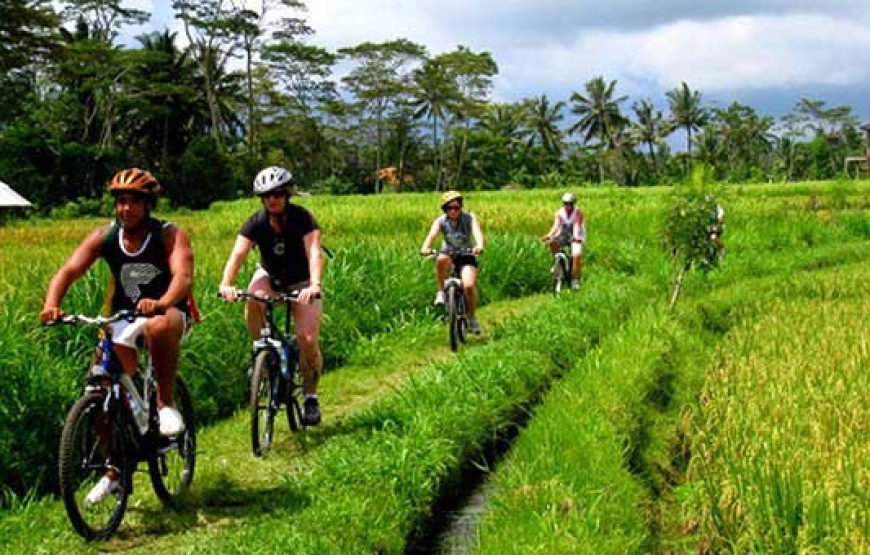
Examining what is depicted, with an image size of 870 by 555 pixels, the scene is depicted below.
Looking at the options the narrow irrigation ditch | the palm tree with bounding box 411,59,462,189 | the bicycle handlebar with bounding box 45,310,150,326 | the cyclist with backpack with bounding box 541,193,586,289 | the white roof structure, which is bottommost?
the narrow irrigation ditch

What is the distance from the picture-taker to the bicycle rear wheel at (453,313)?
9938mm

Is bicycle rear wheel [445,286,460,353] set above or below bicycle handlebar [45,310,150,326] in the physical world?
below

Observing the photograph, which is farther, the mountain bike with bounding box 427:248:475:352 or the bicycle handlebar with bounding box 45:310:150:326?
the mountain bike with bounding box 427:248:475:352

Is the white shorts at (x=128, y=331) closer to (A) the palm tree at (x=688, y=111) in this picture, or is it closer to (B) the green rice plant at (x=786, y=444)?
(B) the green rice plant at (x=786, y=444)

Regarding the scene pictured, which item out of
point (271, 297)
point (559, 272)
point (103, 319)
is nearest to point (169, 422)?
point (103, 319)

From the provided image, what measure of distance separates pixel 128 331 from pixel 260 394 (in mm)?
1808

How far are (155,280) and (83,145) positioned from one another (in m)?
36.4

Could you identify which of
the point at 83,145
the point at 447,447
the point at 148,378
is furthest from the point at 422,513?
the point at 83,145

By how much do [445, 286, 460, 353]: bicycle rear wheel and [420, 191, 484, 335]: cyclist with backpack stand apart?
3.5 inches

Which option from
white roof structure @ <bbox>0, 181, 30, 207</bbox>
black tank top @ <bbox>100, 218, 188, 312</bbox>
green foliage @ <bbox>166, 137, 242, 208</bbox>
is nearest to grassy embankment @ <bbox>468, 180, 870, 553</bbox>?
black tank top @ <bbox>100, 218, 188, 312</bbox>

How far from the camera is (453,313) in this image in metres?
9.95

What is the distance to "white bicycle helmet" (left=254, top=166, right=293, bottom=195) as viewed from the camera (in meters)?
5.99

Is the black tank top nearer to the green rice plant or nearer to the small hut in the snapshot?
the green rice plant

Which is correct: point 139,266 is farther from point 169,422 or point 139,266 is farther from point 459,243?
point 459,243
